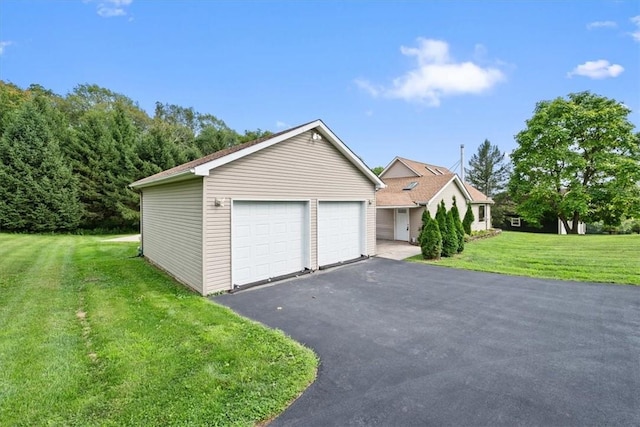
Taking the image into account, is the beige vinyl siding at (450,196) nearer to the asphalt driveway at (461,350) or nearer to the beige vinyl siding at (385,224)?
the beige vinyl siding at (385,224)

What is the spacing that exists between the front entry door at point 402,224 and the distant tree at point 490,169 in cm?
2866

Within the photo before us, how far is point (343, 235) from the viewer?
427 inches

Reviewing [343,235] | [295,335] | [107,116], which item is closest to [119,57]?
[107,116]

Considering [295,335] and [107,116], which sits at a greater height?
[107,116]

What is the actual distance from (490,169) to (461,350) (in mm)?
42066

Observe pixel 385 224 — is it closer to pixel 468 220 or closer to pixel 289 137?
pixel 468 220

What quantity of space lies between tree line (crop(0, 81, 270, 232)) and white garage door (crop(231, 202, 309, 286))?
1679 cm

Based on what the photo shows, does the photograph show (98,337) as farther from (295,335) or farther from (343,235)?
(343,235)

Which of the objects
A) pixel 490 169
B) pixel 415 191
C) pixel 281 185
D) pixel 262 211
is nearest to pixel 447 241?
pixel 415 191

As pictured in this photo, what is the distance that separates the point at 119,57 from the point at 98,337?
65.9ft

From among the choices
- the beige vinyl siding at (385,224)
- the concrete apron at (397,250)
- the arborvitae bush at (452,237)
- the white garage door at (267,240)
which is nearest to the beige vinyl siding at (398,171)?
the beige vinyl siding at (385,224)

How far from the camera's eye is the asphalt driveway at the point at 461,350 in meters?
3.10

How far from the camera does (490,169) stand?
132 feet

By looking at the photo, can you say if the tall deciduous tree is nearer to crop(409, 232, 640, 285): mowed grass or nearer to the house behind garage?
the house behind garage
